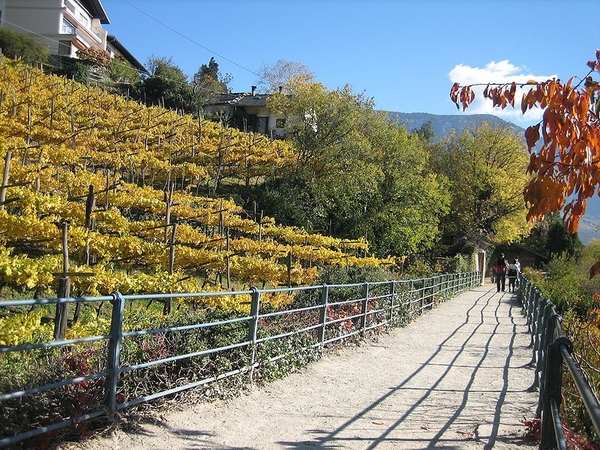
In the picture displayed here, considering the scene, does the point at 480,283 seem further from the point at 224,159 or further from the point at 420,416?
the point at 420,416

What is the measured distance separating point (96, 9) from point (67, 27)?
28.4ft

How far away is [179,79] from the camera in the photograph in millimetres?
50719

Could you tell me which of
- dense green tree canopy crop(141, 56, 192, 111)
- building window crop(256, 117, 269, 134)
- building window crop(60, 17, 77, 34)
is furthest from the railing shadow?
building window crop(60, 17, 77, 34)

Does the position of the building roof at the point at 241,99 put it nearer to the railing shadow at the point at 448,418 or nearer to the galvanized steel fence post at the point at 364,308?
the galvanized steel fence post at the point at 364,308

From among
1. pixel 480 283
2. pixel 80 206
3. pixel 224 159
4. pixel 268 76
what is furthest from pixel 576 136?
pixel 268 76

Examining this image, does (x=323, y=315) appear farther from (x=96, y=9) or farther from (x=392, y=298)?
(x=96, y=9)

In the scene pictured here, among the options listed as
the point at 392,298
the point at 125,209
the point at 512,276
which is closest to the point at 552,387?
the point at 392,298

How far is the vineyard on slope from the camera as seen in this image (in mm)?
9547

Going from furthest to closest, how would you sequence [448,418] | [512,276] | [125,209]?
[512,276] < [125,209] < [448,418]

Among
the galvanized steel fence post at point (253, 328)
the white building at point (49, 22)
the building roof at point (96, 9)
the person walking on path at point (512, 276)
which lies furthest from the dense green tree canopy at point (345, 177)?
the building roof at point (96, 9)

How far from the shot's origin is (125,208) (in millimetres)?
17062

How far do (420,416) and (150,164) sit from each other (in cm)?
1819

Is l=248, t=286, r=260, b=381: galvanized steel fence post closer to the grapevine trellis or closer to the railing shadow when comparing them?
the railing shadow

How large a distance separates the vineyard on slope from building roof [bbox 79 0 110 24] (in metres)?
29.6
